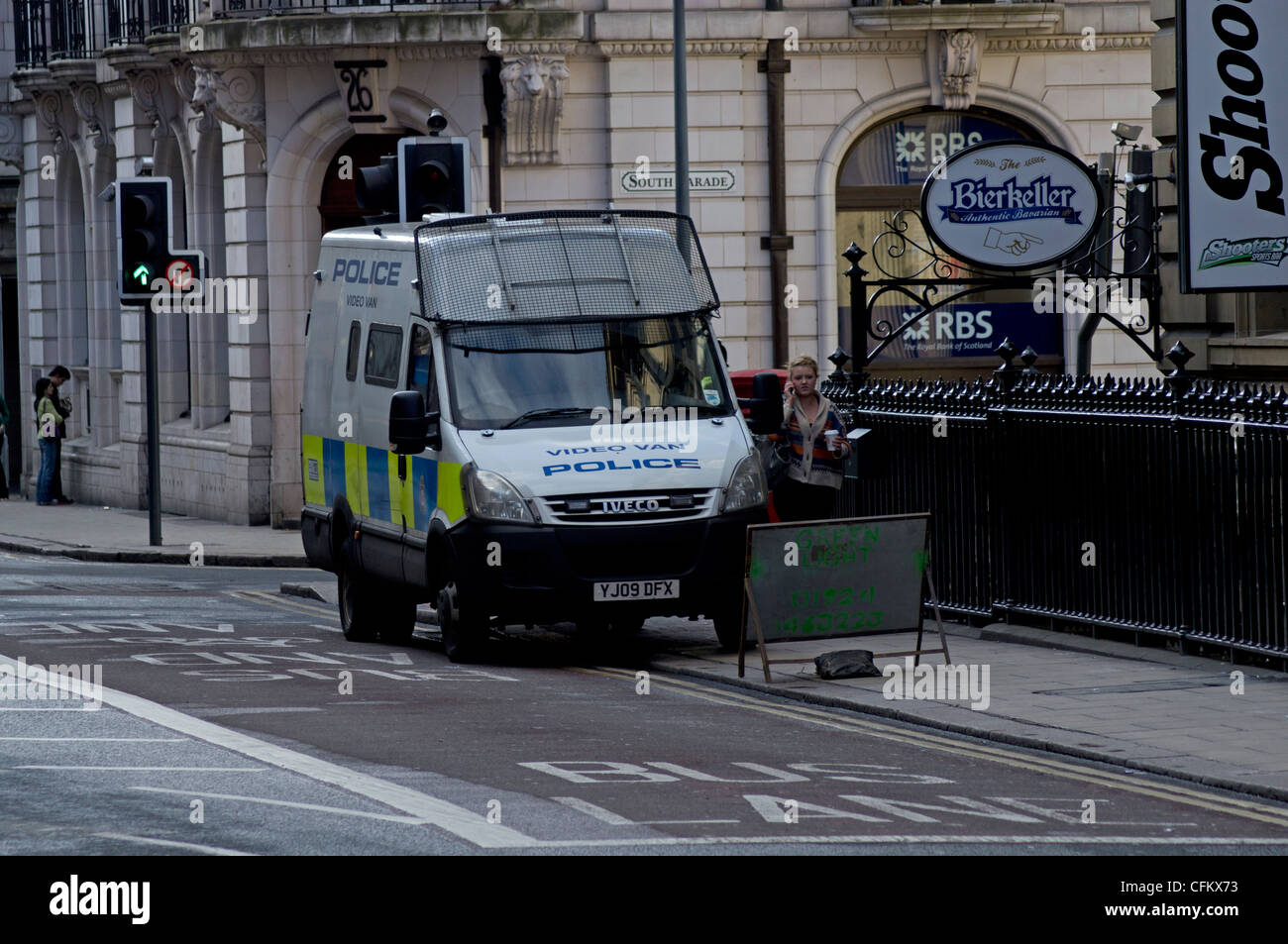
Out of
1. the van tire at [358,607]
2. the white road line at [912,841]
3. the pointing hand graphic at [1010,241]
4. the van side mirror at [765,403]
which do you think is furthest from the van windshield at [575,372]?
the white road line at [912,841]

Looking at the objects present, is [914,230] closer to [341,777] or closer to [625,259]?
[625,259]

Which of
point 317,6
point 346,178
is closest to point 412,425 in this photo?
point 346,178

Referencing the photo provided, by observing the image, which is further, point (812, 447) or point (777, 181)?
point (777, 181)

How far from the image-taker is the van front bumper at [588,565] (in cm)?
1345

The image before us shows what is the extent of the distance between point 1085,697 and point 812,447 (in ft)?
11.1

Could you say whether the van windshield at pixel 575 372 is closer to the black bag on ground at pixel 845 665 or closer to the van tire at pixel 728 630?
the van tire at pixel 728 630

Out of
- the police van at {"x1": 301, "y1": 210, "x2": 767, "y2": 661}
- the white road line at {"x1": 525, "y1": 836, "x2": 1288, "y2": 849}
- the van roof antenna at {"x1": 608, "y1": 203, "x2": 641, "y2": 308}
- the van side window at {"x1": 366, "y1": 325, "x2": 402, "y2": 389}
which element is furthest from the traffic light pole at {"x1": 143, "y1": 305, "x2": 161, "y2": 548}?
the white road line at {"x1": 525, "y1": 836, "x2": 1288, "y2": 849}

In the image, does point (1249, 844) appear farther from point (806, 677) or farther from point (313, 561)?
point (313, 561)

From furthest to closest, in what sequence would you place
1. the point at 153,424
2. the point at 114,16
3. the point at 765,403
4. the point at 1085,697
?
the point at 114,16 → the point at 153,424 → the point at 765,403 → the point at 1085,697

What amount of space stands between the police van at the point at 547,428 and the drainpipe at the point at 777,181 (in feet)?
35.3

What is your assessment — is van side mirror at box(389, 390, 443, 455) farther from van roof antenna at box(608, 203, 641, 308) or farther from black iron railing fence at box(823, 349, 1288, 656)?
black iron railing fence at box(823, 349, 1288, 656)

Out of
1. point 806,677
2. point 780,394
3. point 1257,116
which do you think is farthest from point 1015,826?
point 1257,116

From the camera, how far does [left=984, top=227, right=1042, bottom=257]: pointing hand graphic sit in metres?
17.6

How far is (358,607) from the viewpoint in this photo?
16094mm
